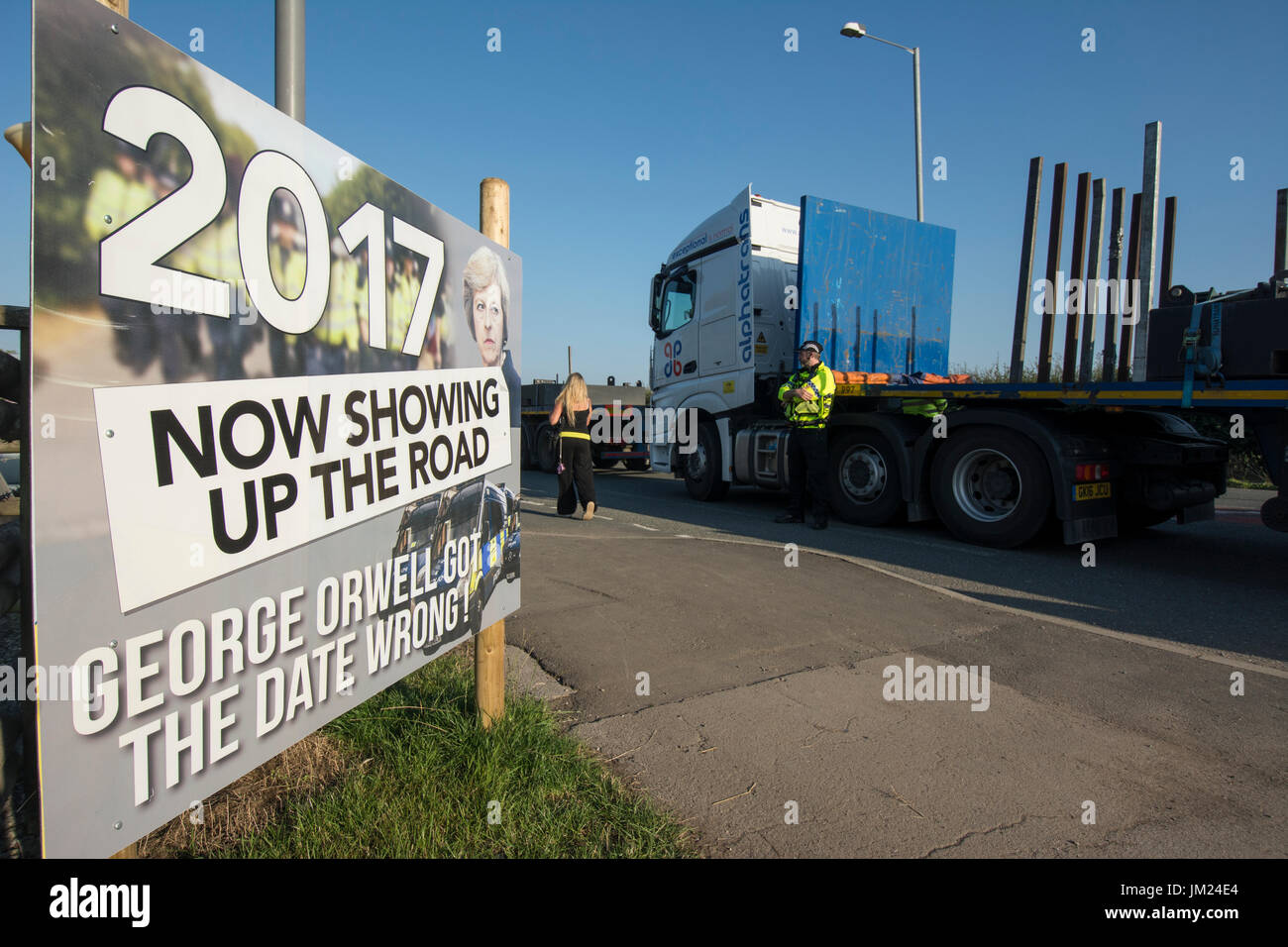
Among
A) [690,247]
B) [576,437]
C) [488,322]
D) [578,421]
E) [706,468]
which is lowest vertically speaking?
[706,468]

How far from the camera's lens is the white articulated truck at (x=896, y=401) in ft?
21.6

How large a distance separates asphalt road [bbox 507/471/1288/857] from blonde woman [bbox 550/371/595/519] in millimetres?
2180

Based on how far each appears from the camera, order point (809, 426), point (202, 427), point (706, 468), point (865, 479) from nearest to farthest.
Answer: point (202, 427)
point (809, 426)
point (865, 479)
point (706, 468)

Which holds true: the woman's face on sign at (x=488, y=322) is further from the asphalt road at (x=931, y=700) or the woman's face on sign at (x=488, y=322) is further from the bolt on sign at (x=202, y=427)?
the asphalt road at (x=931, y=700)

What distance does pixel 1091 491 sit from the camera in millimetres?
6645

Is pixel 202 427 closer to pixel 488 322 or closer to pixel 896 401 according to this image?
pixel 488 322

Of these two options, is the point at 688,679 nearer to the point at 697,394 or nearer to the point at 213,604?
the point at 213,604

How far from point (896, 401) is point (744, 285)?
2.63 metres

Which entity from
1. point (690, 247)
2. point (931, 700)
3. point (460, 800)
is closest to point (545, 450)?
point (690, 247)
